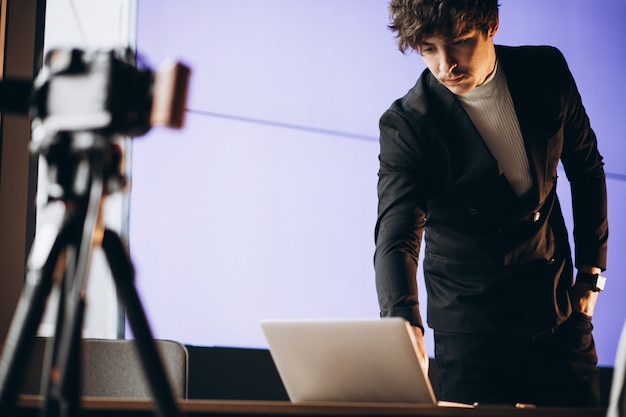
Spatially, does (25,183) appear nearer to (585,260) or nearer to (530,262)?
(530,262)

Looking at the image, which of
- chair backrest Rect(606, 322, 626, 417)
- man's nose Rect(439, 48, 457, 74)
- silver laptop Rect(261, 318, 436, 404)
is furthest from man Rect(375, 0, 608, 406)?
chair backrest Rect(606, 322, 626, 417)

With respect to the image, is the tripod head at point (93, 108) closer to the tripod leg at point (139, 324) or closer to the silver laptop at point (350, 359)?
the tripod leg at point (139, 324)

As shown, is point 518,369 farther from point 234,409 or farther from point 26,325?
point 26,325

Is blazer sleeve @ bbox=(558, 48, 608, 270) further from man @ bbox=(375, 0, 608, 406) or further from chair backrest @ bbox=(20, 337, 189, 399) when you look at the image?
chair backrest @ bbox=(20, 337, 189, 399)

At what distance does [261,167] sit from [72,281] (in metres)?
1.79

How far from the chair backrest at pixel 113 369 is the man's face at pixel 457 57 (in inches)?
34.6

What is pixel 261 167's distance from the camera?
243 centimetres

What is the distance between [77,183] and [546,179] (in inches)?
56.5

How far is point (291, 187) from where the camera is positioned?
8.05 ft

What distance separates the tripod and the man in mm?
1076

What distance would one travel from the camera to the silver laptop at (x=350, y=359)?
3.68 feet

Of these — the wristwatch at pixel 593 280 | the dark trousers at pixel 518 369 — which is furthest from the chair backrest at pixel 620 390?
the wristwatch at pixel 593 280

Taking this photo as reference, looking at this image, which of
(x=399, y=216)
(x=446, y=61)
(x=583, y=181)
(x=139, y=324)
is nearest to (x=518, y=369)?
(x=399, y=216)

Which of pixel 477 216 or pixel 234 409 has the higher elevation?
pixel 477 216
